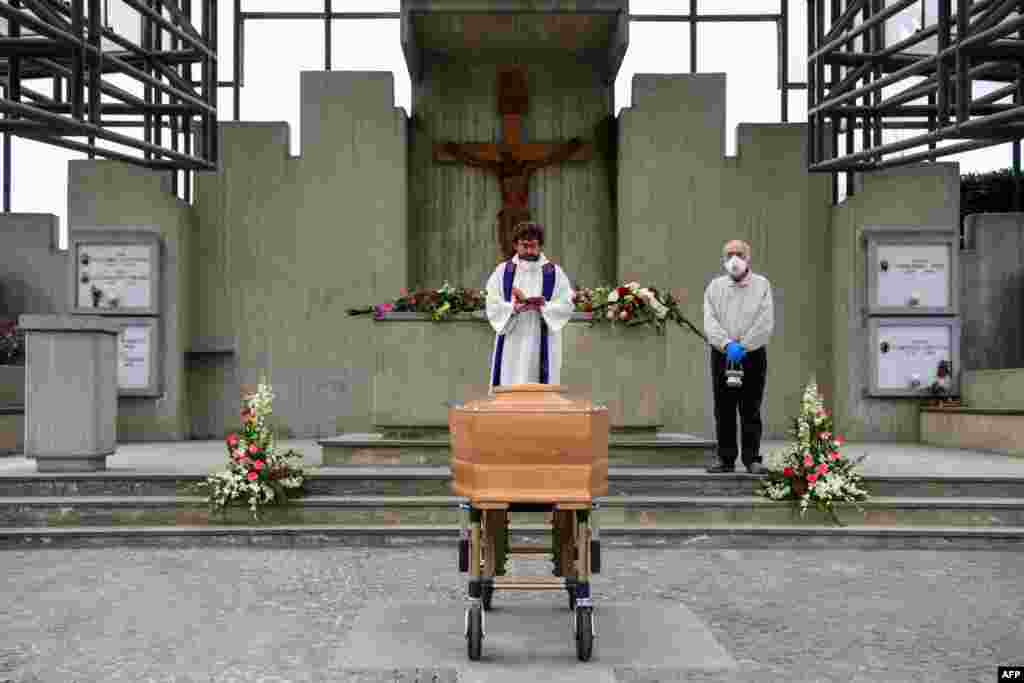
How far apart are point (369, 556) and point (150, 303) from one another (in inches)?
274

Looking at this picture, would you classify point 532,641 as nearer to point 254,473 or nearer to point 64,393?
point 254,473

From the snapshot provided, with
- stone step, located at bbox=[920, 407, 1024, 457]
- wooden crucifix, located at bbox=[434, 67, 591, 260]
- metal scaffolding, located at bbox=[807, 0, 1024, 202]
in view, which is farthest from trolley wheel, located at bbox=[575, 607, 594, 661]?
wooden crucifix, located at bbox=[434, 67, 591, 260]

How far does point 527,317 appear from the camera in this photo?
7953 mm

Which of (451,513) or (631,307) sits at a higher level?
(631,307)

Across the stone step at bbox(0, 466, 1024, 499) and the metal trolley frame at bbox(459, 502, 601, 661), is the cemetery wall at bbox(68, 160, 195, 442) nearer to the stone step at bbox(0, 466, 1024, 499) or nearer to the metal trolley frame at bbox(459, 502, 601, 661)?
the stone step at bbox(0, 466, 1024, 499)

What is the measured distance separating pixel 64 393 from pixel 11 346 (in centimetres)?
462

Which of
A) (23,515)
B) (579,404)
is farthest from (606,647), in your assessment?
(23,515)

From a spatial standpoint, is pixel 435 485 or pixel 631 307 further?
pixel 631 307

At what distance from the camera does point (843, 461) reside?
27.9ft

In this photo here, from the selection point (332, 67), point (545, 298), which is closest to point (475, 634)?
point (545, 298)

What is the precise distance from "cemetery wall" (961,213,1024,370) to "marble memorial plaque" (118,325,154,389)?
9465 millimetres

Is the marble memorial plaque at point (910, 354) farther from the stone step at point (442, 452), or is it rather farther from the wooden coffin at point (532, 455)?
the wooden coffin at point (532, 455)

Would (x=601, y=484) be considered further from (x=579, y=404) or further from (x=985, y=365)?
(x=985, y=365)

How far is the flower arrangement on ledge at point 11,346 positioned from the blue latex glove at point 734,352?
28.3 feet
